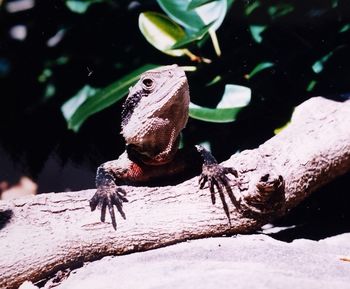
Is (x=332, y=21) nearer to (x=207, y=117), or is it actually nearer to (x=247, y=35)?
(x=247, y=35)

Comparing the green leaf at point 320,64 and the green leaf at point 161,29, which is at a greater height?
the green leaf at point 161,29

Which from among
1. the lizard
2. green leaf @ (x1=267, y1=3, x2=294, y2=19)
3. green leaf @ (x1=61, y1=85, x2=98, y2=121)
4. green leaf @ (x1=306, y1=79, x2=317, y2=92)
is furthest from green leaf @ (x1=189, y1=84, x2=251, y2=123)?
green leaf @ (x1=61, y1=85, x2=98, y2=121)

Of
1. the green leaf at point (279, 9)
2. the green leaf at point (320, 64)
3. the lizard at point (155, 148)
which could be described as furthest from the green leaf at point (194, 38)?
the green leaf at point (320, 64)

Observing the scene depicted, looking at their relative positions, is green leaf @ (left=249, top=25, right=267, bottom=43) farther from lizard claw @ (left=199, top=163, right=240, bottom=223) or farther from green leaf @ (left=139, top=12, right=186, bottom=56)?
lizard claw @ (left=199, top=163, right=240, bottom=223)

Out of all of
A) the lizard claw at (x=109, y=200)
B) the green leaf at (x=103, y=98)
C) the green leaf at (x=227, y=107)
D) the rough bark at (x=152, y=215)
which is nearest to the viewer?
the rough bark at (x=152, y=215)

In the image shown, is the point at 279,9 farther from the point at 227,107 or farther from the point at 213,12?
the point at 227,107

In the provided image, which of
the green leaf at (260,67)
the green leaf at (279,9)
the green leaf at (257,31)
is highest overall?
the green leaf at (279,9)

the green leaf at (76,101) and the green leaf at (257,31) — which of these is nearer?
the green leaf at (257,31)

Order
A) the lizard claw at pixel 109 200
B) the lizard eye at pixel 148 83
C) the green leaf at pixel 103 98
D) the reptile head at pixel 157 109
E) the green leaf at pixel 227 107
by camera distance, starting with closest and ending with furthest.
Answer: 1. the lizard claw at pixel 109 200
2. the reptile head at pixel 157 109
3. the lizard eye at pixel 148 83
4. the green leaf at pixel 227 107
5. the green leaf at pixel 103 98

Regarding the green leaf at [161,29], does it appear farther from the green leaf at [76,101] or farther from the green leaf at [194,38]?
the green leaf at [76,101]
